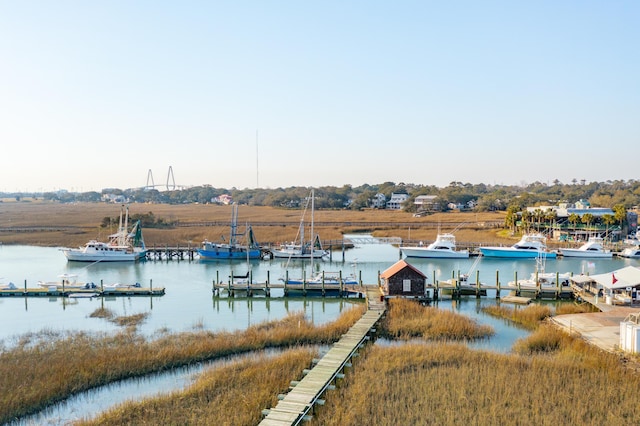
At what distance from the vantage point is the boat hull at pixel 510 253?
199 feet

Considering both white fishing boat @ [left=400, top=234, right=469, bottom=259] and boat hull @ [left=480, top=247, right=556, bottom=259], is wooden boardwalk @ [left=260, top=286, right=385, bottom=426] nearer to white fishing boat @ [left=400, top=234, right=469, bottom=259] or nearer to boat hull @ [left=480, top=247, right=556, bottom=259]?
white fishing boat @ [left=400, top=234, right=469, bottom=259]

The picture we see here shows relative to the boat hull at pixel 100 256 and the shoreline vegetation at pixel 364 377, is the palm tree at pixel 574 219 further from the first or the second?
the boat hull at pixel 100 256

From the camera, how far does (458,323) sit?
28.0 metres

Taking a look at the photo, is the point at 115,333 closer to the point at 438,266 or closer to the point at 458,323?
the point at 458,323

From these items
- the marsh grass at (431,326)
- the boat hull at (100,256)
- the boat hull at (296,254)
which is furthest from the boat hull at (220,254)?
the marsh grass at (431,326)

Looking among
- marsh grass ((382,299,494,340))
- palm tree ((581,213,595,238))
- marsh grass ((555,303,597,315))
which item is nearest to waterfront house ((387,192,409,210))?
palm tree ((581,213,595,238))

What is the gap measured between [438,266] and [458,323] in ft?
91.3

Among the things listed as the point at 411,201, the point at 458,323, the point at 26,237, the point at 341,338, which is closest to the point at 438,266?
the point at 458,323

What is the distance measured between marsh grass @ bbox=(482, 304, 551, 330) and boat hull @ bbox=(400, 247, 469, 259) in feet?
87.8

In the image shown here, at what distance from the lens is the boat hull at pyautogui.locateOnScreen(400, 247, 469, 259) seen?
2381 inches

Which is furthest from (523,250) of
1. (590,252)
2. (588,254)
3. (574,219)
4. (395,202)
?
(395,202)

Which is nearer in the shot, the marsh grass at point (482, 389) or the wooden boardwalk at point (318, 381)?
the wooden boardwalk at point (318, 381)

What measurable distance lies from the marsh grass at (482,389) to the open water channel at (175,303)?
4059 mm

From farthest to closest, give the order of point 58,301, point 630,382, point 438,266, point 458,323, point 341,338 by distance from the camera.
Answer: point 438,266 < point 58,301 < point 458,323 < point 341,338 < point 630,382
